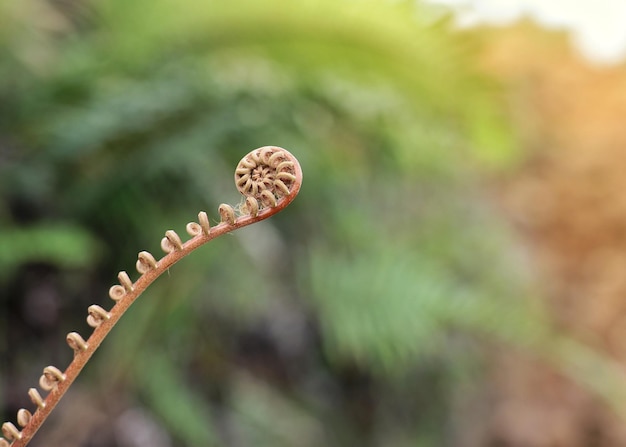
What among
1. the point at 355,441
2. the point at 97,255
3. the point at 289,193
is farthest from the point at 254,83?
the point at 355,441

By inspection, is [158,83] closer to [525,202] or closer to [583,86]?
[525,202]

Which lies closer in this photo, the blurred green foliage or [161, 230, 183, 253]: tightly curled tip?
[161, 230, 183, 253]: tightly curled tip

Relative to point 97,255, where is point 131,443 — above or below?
below

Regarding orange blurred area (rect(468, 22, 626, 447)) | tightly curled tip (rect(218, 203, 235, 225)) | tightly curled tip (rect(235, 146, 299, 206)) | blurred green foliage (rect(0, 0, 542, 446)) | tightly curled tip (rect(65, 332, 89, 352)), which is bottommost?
tightly curled tip (rect(65, 332, 89, 352))

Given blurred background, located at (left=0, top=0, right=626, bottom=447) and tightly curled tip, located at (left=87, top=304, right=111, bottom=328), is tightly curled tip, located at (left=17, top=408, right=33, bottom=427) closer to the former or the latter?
tightly curled tip, located at (left=87, top=304, right=111, bottom=328)

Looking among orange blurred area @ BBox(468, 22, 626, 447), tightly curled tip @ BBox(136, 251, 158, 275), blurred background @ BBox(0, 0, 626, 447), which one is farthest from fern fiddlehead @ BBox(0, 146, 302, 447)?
orange blurred area @ BBox(468, 22, 626, 447)

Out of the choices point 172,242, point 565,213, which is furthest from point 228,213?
point 565,213
